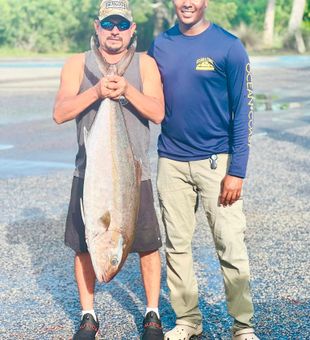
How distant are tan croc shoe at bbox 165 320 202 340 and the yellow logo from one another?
1.34 meters

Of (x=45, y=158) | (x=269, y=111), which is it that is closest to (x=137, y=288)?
(x=45, y=158)

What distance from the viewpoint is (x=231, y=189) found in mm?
4863

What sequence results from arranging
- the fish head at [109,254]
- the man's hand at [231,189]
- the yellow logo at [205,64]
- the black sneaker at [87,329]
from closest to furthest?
1. the fish head at [109,254]
2. the yellow logo at [205,64]
3. the man's hand at [231,189]
4. the black sneaker at [87,329]

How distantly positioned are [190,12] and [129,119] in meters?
0.60

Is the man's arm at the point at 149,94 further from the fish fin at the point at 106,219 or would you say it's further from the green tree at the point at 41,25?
the green tree at the point at 41,25

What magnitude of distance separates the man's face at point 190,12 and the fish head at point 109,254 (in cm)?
112

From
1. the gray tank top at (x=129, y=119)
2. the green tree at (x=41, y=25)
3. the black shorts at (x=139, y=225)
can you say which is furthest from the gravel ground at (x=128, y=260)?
the green tree at (x=41, y=25)

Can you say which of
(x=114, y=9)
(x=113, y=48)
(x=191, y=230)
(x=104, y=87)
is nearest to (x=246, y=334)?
(x=191, y=230)

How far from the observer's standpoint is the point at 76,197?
16.2 feet

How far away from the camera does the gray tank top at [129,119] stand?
477 centimetres

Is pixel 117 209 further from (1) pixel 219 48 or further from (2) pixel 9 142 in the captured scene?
(2) pixel 9 142

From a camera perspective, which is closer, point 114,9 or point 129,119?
point 114,9

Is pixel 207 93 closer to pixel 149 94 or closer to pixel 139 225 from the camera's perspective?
pixel 149 94

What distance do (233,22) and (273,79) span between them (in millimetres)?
26798
